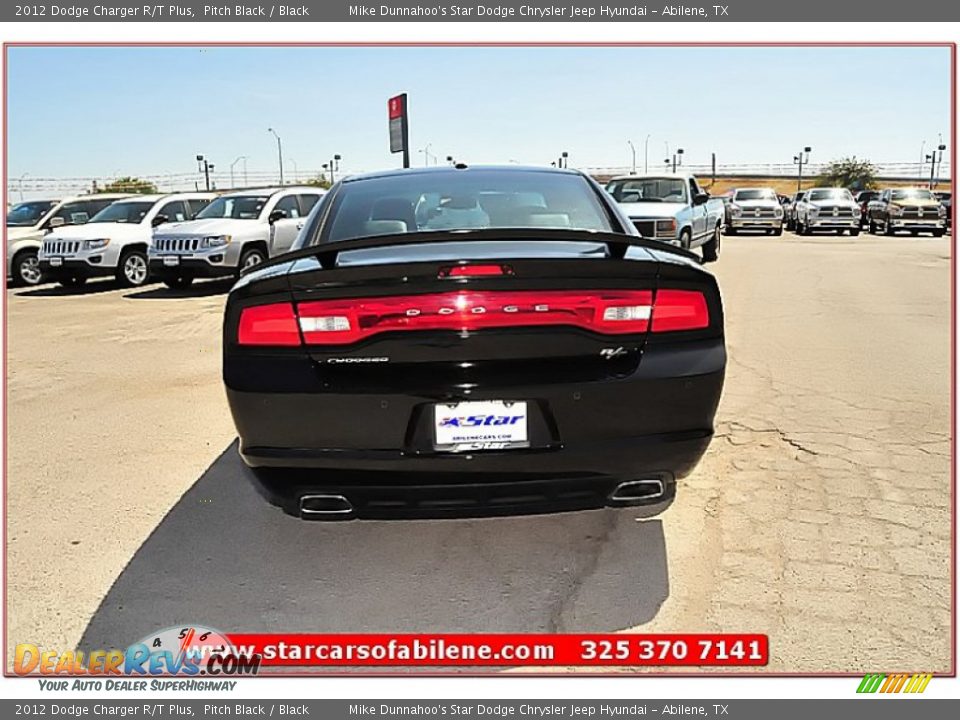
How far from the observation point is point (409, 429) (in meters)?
2.95

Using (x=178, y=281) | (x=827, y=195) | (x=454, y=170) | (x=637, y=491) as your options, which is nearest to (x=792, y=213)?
(x=827, y=195)

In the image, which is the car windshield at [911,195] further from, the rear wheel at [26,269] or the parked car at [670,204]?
the rear wheel at [26,269]

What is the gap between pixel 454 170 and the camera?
4.74 metres

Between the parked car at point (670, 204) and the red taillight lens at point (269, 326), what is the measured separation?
38.5 ft

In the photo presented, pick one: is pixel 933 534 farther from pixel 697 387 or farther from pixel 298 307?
pixel 298 307

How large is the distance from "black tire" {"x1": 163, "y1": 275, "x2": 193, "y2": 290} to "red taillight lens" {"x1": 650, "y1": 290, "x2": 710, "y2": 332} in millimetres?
11783

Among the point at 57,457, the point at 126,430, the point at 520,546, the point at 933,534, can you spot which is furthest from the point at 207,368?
the point at 933,534

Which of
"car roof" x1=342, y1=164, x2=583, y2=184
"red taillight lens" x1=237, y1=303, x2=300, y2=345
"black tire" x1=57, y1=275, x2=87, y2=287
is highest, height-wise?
"car roof" x1=342, y1=164, x2=583, y2=184

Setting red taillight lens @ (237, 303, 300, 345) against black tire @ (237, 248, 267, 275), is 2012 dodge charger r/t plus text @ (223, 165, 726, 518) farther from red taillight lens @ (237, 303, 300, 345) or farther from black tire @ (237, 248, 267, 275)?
black tire @ (237, 248, 267, 275)

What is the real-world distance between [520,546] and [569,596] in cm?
48

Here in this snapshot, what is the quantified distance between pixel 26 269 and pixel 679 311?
15.3 m

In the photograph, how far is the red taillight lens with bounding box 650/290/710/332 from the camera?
10.1 ft

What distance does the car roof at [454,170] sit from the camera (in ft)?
15.4

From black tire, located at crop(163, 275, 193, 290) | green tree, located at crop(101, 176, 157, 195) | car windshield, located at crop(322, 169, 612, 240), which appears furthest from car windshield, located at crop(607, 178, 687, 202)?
green tree, located at crop(101, 176, 157, 195)
